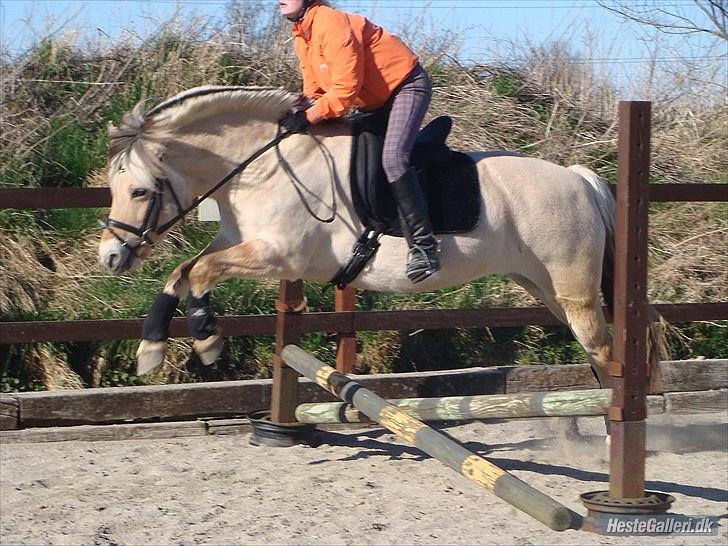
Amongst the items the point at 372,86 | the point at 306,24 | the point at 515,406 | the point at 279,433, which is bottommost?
the point at 279,433

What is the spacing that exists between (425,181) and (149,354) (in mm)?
1649

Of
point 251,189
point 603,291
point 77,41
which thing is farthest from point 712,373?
point 77,41

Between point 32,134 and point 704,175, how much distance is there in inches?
246

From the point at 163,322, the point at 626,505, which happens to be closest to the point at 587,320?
the point at 626,505

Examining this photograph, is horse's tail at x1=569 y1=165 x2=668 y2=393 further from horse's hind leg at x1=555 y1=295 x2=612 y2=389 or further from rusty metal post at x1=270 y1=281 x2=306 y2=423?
rusty metal post at x1=270 y1=281 x2=306 y2=423

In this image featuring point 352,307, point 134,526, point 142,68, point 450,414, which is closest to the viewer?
point 134,526

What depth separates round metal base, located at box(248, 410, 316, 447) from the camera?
5793mm

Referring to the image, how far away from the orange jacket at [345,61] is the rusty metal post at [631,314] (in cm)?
132

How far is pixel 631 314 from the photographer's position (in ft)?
13.4

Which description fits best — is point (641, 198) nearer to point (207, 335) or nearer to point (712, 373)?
point (207, 335)

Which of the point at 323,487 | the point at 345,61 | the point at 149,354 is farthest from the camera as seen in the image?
the point at 323,487

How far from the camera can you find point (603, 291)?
579cm

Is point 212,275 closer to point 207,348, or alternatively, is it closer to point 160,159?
point 207,348

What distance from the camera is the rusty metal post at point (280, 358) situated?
19.0 ft
